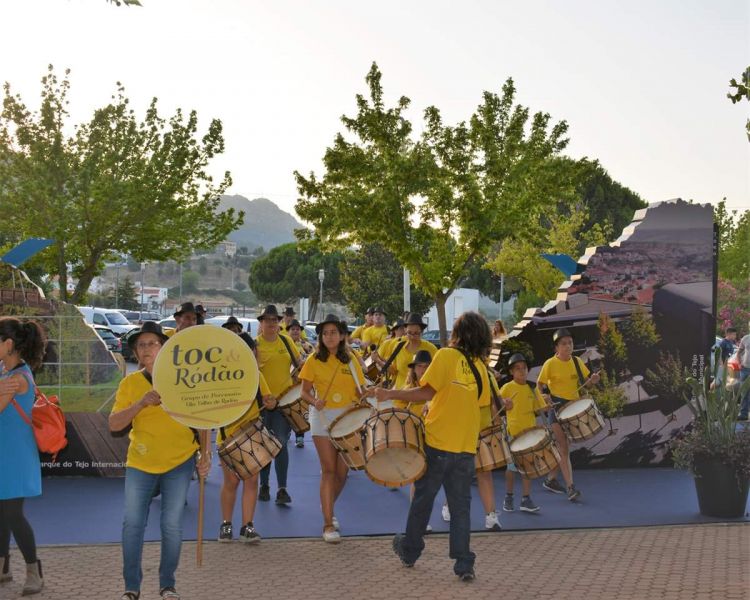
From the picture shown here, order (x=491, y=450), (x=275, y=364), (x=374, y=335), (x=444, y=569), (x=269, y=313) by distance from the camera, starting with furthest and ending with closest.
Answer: (x=374, y=335) → (x=269, y=313) → (x=275, y=364) → (x=491, y=450) → (x=444, y=569)

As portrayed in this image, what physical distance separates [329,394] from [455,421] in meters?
1.67

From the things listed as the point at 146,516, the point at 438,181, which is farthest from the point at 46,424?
the point at 438,181

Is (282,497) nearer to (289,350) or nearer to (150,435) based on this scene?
(289,350)

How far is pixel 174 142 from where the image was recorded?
25094mm

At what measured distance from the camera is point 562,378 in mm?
10852

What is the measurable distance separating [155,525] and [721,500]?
205 inches

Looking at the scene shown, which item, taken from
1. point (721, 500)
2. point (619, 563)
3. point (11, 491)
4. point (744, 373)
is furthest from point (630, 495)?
point (744, 373)

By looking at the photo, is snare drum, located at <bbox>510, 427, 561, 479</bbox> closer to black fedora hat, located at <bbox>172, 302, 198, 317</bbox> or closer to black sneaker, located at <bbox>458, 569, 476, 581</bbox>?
black sneaker, located at <bbox>458, 569, 476, 581</bbox>

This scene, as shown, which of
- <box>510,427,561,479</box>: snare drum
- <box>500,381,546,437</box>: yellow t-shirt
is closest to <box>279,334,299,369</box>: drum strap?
<box>500,381,546,437</box>: yellow t-shirt

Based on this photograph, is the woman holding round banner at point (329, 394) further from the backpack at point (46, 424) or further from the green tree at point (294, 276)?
the green tree at point (294, 276)

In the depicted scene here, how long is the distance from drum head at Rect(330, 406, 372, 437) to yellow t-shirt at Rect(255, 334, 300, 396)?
1871mm

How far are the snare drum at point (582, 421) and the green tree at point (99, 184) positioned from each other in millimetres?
15505

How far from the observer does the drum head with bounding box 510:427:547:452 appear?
931 cm

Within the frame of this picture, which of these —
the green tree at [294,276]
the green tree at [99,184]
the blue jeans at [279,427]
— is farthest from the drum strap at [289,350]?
the green tree at [294,276]
